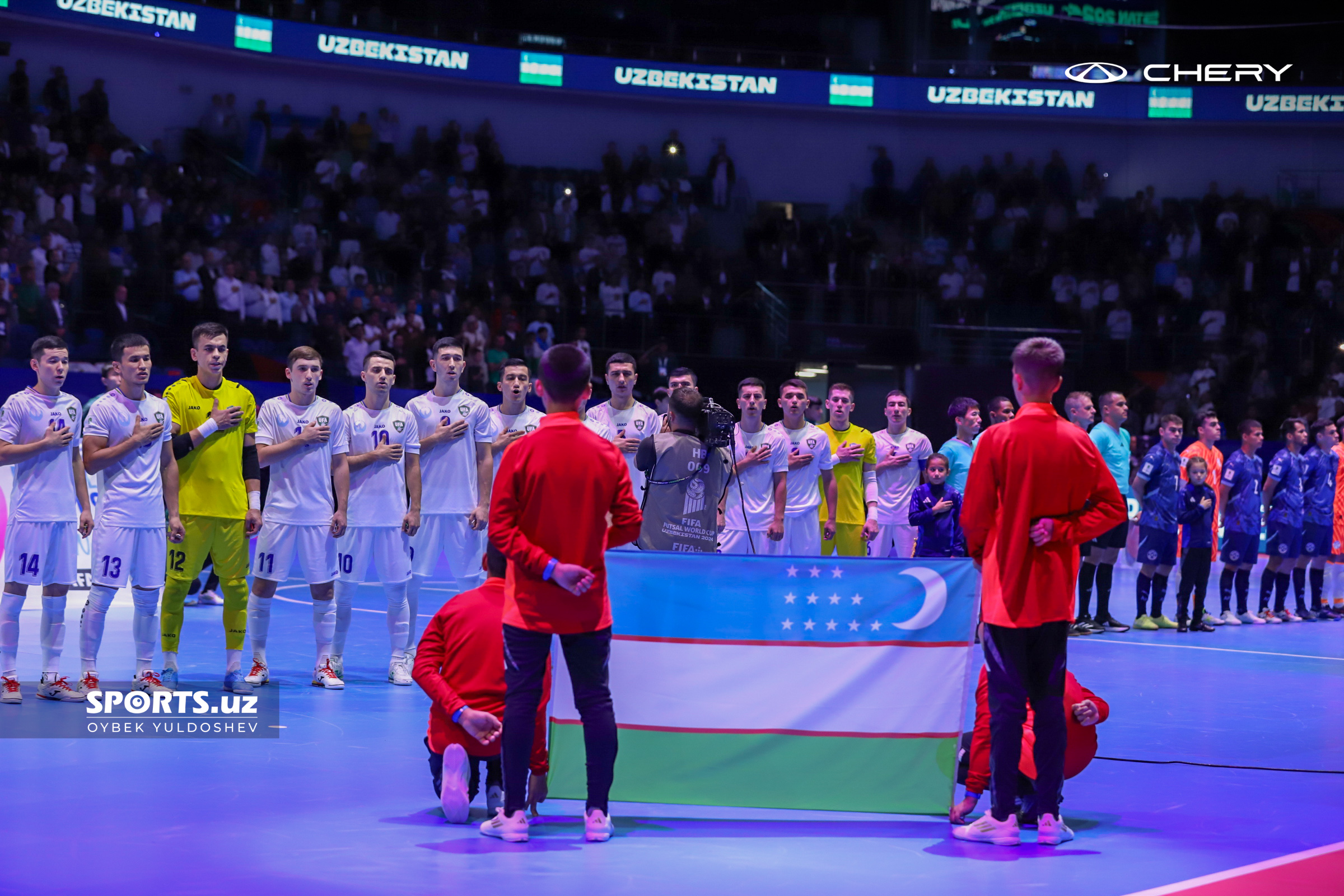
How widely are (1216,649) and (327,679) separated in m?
8.21

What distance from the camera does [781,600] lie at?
585 centimetres

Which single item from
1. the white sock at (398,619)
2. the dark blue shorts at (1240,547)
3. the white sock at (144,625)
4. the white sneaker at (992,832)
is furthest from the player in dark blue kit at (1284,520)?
the white sock at (144,625)

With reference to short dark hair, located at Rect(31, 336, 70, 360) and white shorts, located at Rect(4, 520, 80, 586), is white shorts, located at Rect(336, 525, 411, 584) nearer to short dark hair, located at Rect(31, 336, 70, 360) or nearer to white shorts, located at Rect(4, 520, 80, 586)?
white shorts, located at Rect(4, 520, 80, 586)

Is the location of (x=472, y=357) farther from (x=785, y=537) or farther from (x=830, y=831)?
(x=830, y=831)

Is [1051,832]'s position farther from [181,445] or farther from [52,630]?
[52,630]

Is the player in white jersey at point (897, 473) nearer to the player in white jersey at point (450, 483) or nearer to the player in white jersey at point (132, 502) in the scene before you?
the player in white jersey at point (450, 483)

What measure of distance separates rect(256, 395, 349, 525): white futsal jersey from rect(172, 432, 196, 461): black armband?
0.60m

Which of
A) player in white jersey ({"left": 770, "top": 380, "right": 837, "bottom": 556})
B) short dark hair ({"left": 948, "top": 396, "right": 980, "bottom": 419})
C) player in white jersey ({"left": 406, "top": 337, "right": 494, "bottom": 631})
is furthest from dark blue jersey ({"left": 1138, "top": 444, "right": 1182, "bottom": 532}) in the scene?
player in white jersey ({"left": 406, "top": 337, "right": 494, "bottom": 631})

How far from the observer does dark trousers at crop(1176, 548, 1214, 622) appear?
1288 cm

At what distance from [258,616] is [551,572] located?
4390 mm

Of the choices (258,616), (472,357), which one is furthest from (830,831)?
(472,357)

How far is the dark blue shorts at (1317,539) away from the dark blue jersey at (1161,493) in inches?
116

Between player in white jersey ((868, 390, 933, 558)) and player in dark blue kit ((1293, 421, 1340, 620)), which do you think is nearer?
player in white jersey ((868, 390, 933, 558))

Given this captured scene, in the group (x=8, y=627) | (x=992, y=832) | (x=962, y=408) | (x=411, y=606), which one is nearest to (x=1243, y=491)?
(x=962, y=408)
